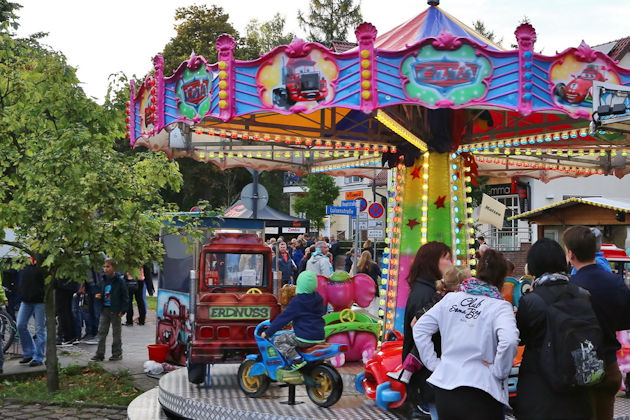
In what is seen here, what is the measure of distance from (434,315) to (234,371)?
5844 mm

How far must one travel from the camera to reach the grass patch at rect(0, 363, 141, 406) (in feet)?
31.2

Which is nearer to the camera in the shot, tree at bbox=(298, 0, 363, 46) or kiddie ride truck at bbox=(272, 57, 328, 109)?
kiddie ride truck at bbox=(272, 57, 328, 109)

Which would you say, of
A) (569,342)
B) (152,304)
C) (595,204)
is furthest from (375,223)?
(569,342)

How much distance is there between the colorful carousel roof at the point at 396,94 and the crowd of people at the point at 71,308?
236cm

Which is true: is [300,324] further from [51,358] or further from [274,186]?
[274,186]

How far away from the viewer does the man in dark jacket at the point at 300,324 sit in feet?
25.1

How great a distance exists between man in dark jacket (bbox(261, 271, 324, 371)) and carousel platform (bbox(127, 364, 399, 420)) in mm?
500

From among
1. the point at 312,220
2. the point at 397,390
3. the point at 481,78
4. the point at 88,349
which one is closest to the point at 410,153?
the point at 481,78

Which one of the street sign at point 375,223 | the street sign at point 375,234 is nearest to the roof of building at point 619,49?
the street sign at point 375,223

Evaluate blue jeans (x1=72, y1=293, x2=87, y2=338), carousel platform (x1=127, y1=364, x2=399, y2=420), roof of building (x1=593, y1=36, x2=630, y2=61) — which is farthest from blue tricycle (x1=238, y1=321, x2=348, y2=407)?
roof of building (x1=593, y1=36, x2=630, y2=61)

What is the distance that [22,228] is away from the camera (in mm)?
9469

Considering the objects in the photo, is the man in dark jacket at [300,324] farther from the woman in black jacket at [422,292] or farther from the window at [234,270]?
the window at [234,270]

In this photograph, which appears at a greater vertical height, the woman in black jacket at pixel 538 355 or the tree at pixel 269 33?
the tree at pixel 269 33

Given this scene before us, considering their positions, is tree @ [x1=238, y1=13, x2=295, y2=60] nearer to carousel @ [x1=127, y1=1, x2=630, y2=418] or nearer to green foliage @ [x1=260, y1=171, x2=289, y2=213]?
green foliage @ [x1=260, y1=171, x2=289, y2=213]
